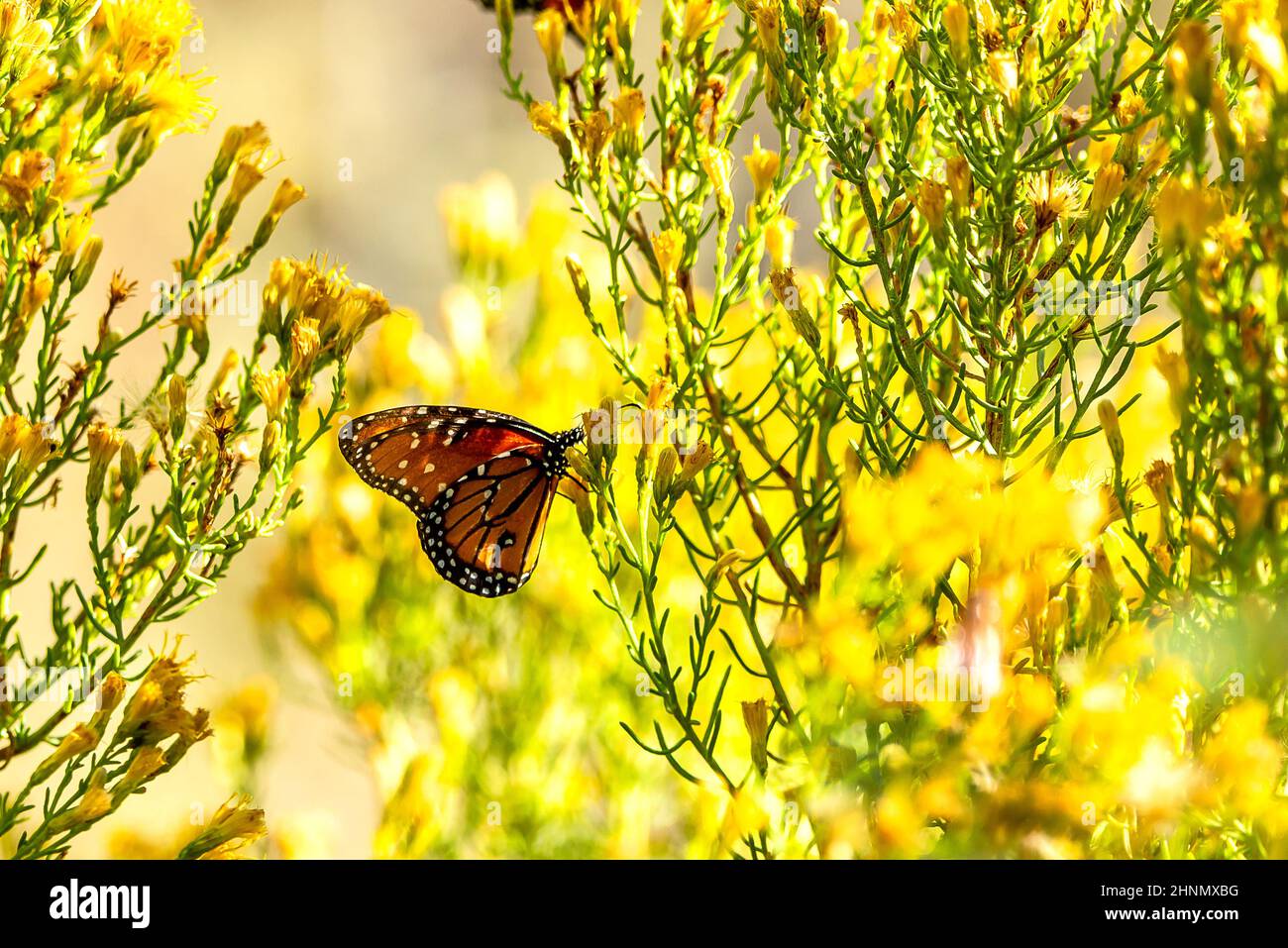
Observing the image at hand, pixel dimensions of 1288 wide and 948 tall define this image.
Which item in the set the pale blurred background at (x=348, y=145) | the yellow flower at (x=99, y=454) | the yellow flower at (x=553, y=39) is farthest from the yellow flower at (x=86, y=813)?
the pale blurred background at (x=348, y=145)

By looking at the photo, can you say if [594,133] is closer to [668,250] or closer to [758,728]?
[668,250]

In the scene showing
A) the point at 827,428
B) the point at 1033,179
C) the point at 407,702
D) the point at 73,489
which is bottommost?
the point at 407,702

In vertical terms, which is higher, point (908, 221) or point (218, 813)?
point (908, 221)

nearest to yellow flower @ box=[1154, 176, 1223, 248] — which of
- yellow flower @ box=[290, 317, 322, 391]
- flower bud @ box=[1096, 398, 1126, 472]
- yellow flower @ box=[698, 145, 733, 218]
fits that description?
flower bud @ box=[1096, 398, 1126, 472]

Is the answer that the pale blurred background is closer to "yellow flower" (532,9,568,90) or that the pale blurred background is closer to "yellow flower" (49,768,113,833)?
"yellow flower" (532,9,568,90)

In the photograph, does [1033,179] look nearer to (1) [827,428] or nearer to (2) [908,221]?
(2) [908,221]

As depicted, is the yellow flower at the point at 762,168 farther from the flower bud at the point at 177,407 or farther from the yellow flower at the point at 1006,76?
the flower bud at the point at 177,407
